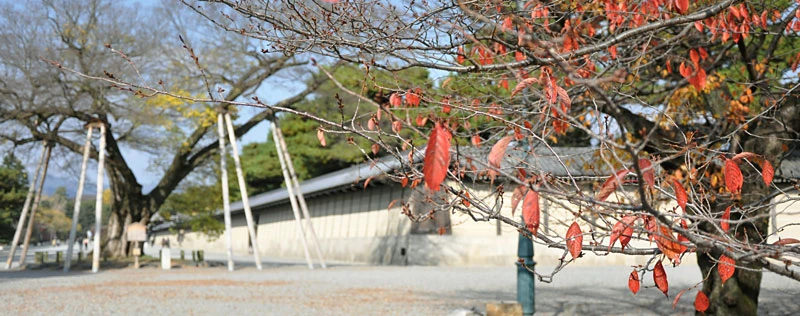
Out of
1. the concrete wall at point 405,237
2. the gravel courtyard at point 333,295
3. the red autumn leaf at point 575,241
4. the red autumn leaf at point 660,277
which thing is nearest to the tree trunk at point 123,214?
the concrete wall at point 405,237

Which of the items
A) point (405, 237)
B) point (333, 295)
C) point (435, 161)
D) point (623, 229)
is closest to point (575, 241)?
point (623, 229)

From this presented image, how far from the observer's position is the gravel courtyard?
32.4ft

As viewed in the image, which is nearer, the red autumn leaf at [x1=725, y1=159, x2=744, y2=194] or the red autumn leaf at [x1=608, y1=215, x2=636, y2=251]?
the red autumn leaf at [x1=608, y1=215, x2=636, y2=251]

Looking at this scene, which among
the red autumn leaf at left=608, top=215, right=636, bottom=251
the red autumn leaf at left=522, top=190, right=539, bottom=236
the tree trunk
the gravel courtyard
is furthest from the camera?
the tree trunk

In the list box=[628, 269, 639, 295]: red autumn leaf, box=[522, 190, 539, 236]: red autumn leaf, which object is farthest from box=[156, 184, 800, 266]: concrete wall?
box=[522, 190, 539, 236]: red autumn leaf

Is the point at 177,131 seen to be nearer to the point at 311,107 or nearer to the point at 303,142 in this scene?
the point at 311,107

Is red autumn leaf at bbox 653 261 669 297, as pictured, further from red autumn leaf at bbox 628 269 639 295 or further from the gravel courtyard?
the gravel courtyard

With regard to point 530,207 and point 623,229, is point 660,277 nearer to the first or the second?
point 623,229

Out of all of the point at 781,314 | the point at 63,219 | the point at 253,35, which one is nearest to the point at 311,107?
the point at 781,314

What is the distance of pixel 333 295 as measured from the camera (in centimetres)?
1255

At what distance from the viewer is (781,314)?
8.73m

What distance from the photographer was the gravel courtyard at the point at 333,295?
988cm

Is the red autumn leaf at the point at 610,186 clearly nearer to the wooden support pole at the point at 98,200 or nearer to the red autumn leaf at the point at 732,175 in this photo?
the red autumn leaf at the point at 732,175

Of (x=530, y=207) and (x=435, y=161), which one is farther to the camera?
(x=530, y=207)
